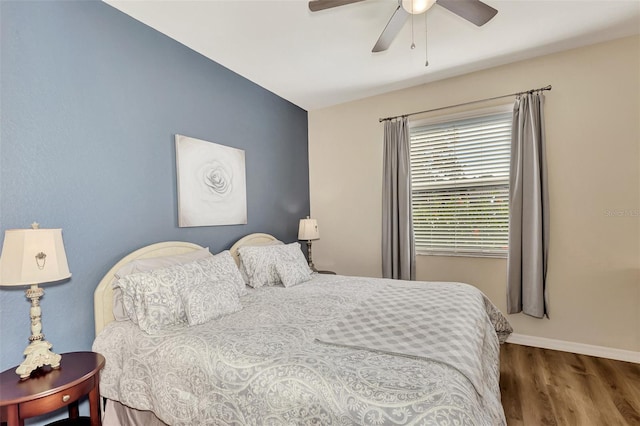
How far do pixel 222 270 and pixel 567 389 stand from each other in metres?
2.68

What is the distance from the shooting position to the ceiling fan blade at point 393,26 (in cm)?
175

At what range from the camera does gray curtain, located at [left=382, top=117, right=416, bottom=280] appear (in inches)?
134

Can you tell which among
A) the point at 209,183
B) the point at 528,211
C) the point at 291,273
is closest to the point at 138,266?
the point at 209,183

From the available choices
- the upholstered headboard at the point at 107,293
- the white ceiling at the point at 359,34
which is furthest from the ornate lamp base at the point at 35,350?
the white ceiling at the point at 359,34

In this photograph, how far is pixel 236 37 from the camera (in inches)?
95.3

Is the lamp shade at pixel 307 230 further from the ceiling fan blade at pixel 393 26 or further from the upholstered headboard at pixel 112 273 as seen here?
the ceiling fan blade at pixel 393 26

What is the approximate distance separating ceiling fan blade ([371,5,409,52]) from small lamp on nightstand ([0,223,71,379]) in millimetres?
2177

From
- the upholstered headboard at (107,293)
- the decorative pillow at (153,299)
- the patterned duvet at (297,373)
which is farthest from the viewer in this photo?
the upholstered headboard at (107,293)

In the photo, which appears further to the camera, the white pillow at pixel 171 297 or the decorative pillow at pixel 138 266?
the decorative pillow at pixel 138 266

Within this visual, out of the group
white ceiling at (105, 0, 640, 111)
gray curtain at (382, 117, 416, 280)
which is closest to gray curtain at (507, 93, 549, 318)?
white ceiling at (105, 0, 640, 111)

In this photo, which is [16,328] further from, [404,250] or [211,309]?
[404,250]

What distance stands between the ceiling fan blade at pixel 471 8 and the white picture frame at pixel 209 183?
2.03 meters

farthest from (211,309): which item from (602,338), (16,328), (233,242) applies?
(602,338)

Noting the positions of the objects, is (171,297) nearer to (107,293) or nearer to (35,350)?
(107,293)
